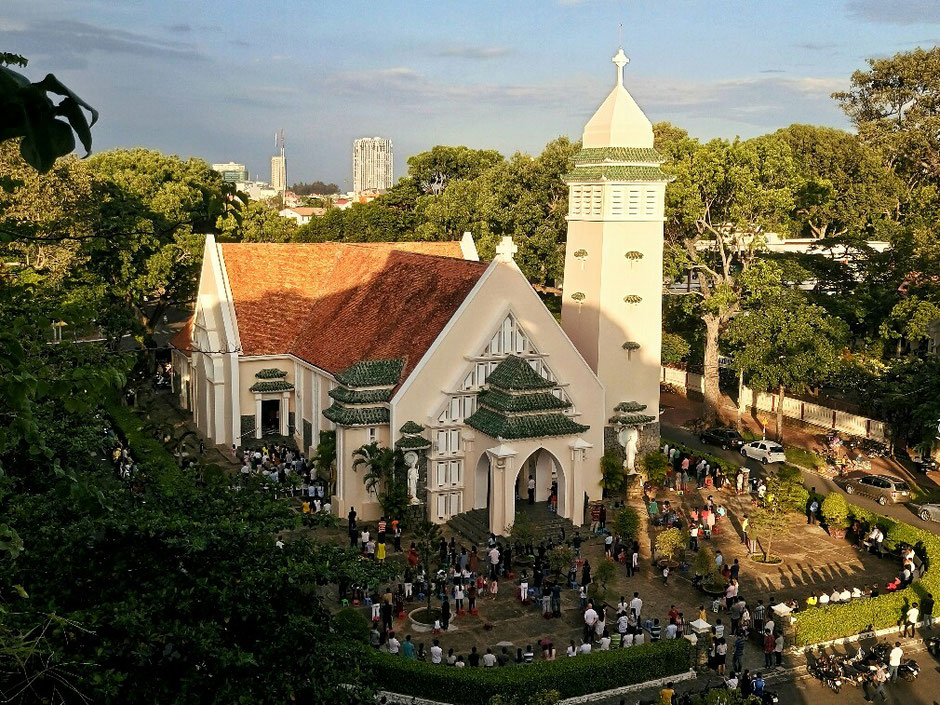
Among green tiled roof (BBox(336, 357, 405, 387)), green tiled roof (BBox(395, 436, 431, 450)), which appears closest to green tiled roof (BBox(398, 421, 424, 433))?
green tiled roof (BBox(395, 436, 431, 450))

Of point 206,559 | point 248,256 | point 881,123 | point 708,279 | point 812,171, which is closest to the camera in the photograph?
point 206,559

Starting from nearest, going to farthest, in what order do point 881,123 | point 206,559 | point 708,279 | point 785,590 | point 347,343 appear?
point 206,559
point 785,590
point 347,343
point 708,279
point 881,123

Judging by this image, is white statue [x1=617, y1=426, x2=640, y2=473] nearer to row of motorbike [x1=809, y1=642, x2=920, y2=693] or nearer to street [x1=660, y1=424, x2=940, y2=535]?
street [x1=660, y1=424, x2=940, y2=535]

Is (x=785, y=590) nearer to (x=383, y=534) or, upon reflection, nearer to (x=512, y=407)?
(x=512, y=407)

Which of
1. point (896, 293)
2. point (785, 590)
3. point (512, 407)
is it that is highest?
point (896, 293)

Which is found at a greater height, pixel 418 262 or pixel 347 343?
pixel 418 262

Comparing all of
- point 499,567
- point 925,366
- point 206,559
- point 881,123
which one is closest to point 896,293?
point 925,366
